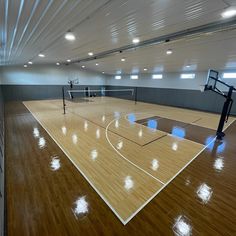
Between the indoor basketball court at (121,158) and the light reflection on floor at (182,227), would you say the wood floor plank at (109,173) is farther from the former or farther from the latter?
the light reflection on floor at (182,227)

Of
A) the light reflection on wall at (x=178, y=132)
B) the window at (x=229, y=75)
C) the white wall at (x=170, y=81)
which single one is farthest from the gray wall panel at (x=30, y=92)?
the window at (x=229, y=75)

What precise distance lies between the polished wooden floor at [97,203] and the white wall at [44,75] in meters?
13.4

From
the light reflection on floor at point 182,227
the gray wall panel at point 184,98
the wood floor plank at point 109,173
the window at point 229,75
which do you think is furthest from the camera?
the gray wall panel at point 184,98

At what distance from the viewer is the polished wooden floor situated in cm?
207

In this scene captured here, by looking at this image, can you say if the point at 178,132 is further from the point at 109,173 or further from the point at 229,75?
the point at 229,75

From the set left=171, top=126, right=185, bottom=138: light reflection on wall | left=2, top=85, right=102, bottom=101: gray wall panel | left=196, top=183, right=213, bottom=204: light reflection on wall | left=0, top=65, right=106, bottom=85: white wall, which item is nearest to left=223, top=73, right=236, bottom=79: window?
left=171, top=126, right=185, bottom=138: light reflection on wall

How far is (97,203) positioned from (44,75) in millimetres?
16352

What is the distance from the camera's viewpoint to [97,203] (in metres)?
2.48

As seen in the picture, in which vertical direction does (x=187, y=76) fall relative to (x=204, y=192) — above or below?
above

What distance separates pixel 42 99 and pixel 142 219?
1668 cm

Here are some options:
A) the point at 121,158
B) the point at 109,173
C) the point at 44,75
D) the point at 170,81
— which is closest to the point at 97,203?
the point at 109,173

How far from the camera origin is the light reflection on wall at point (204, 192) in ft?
8.71

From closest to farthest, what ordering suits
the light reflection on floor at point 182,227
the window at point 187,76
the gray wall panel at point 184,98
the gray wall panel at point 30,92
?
the light reflection on floor at point 182,227 < the gray wall panel at point 184,98 < the window at point 187,76 < the gray wall panel at point 30,92

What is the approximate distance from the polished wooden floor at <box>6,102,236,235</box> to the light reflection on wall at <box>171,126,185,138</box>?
1.92 metres
